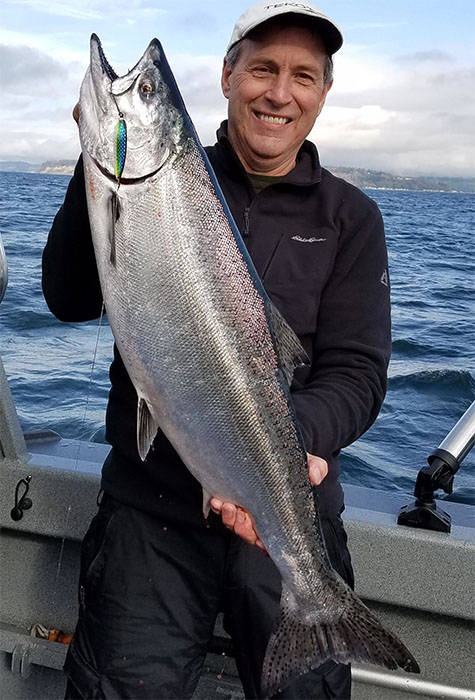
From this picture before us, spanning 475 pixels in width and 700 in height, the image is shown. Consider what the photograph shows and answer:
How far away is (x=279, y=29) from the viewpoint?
2977mm

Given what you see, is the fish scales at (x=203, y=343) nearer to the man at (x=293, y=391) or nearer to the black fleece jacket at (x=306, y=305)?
the man at (x=293, y=391)

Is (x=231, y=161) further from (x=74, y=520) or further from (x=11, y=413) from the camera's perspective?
(x=74, y=520)

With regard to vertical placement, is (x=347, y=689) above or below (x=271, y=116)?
below

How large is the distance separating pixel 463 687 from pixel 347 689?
1071mm

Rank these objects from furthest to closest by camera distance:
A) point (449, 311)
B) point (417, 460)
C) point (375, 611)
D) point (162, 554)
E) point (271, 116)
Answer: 1. point (449, 311)
2. point (417, 460)
3. point (375, 611)
4. point (271, 116)
5. point (162, 554)

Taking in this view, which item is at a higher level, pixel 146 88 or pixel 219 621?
pixel 146 88

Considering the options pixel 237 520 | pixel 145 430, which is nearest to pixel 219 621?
pixel 237 520

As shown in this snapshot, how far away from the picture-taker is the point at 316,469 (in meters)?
2.70

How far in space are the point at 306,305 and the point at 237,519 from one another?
81cm

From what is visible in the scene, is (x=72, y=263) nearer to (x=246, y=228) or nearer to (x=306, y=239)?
(x=246, y=228)

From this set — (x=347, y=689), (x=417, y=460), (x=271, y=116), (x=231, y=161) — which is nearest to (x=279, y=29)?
(x=271, y=116)

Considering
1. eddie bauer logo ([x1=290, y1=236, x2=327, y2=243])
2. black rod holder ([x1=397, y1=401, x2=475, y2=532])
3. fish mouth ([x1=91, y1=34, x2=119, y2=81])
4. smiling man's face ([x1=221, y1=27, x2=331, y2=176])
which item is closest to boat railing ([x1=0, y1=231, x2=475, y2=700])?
black rod holder ([x1=397, y1=401, x2=475, y2=532])

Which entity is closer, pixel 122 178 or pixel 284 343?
pixel 122 178

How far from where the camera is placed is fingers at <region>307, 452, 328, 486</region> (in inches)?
105
